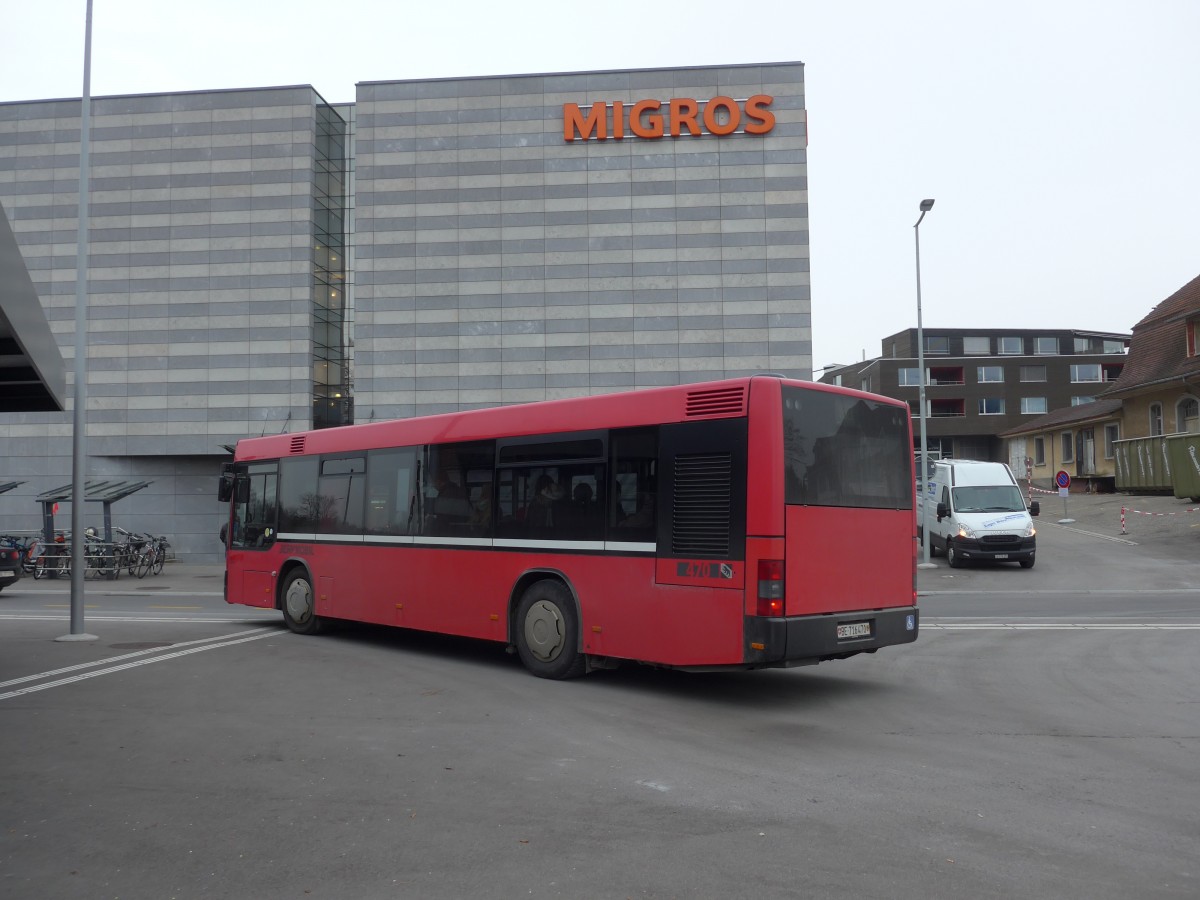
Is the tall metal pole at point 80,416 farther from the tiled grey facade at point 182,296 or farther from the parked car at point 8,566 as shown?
the tiled grey facade at point 182,296

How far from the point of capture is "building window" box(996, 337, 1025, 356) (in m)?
79.4

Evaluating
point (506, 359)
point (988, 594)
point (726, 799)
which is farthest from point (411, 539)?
point (506, 359)

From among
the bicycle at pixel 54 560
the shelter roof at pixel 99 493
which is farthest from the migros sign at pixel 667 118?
the bicycle at pixel 54 560

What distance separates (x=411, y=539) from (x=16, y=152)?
33602 millimetres

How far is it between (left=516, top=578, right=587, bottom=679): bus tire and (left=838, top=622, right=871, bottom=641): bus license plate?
2.49 m

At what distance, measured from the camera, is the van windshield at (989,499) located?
2541 cm

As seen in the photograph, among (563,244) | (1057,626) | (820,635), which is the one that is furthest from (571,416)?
(563,244)

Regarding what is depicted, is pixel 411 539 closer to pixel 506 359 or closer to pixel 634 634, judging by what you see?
pixel 634 634

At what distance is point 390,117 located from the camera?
35344 millimetres

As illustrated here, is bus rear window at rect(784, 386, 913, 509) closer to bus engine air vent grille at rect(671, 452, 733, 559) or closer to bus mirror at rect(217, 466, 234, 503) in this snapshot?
bus engine air vent grille at rect(671, 452, 733, 559)

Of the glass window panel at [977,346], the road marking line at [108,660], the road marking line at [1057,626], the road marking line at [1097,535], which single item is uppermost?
the glass window panel at [977,346]

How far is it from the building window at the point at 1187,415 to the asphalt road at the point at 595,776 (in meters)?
31.3

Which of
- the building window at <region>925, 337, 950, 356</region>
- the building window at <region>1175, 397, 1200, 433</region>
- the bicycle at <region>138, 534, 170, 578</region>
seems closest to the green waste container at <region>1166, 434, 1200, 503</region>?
the building window at <region>1175, 397, 1200, 433</region>

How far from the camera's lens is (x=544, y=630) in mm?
10016
